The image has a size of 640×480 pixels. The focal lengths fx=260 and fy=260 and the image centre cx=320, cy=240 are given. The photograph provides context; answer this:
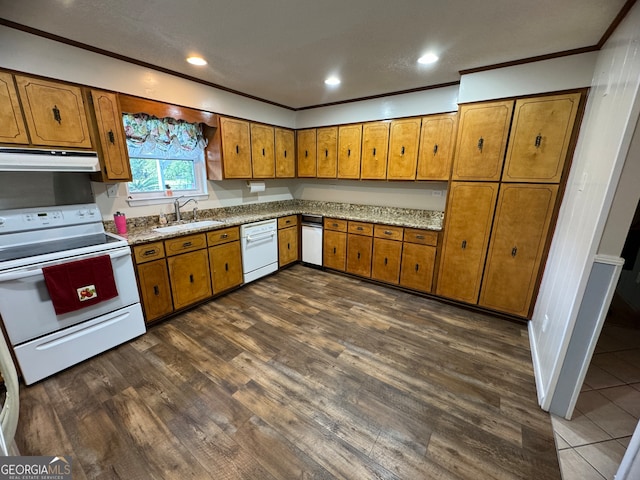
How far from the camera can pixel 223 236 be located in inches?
124

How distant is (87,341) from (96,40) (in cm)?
Result: 240

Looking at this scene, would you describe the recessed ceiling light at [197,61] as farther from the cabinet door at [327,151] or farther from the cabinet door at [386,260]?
the cabinet door at [386,260]

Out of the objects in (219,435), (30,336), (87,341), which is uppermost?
(30,336)

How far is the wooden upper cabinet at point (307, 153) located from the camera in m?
4.14

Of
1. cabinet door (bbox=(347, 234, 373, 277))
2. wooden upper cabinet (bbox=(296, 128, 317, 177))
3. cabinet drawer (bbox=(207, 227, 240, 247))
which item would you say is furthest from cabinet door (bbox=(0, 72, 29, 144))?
cabinet door (bbox=(347, 234, 373, 277))

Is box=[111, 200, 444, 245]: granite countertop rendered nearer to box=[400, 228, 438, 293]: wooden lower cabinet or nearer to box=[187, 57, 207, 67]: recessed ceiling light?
box=[400, 228, 438, 293]: wooden lower cabinet

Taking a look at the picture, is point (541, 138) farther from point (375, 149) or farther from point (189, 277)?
point (189, 277)

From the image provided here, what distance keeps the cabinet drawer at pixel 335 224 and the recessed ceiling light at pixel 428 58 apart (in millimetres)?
2047

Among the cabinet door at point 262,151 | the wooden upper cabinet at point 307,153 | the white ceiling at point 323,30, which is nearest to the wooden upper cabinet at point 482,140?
the white ceiling at point 323,30

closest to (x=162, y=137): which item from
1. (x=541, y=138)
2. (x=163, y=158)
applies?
(x=163, y=158)

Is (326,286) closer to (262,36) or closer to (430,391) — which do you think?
(430,391)

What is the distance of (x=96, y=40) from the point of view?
2031 mm

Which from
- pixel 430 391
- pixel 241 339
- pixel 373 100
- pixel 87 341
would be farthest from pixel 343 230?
pixel 87 341

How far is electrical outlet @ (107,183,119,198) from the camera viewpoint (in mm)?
2580
